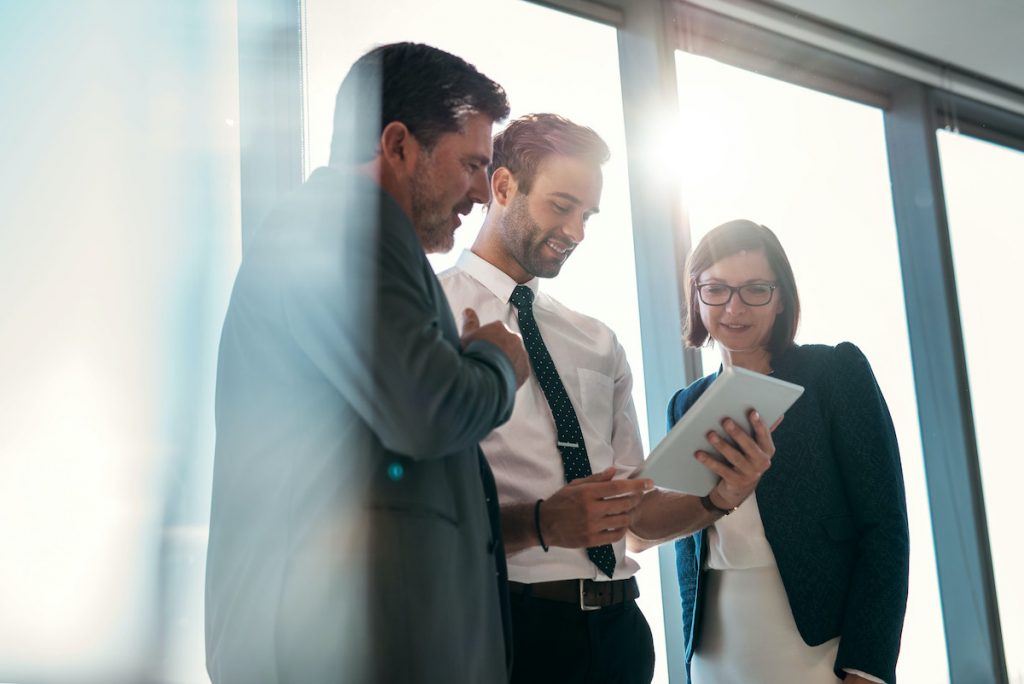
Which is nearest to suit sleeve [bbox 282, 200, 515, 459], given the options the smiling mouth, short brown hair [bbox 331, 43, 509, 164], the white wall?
short brown hair [bbox 331, 43, 509, 164]

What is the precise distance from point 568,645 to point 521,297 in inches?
25.9

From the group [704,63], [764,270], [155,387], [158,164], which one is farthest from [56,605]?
[704,63]

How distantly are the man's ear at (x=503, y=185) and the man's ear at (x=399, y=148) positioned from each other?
24.3 inches

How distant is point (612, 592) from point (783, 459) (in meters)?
0.48

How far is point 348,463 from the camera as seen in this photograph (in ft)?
3.45

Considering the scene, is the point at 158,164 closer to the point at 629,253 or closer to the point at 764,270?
the point at 764,270

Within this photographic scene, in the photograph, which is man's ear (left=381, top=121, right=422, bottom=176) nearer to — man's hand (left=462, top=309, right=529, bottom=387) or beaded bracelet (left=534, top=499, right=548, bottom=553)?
man's hand (left=462, top=309, right=529, bottom=387)

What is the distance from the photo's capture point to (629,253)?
115 inches

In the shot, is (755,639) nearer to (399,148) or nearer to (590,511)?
(590,511)

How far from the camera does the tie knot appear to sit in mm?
1773

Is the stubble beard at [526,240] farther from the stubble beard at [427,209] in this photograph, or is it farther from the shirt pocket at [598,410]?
the stubble beard at [427,209]

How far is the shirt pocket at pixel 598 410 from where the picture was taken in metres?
1.71

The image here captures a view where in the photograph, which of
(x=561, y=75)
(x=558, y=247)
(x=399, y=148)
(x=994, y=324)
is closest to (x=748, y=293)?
(x=558, y=247)

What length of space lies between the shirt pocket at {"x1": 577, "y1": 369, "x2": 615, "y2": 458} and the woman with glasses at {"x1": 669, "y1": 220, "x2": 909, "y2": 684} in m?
0.20
